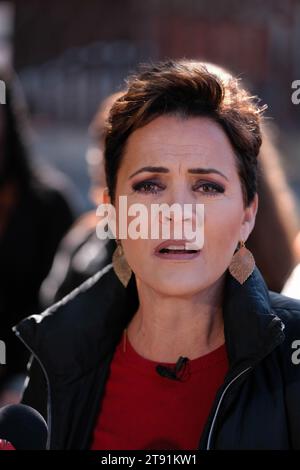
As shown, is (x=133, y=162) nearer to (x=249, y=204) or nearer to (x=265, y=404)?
(x=249, y=204)

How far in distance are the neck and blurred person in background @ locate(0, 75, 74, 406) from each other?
61.0 inches

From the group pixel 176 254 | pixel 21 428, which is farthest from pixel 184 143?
pixel 21 428

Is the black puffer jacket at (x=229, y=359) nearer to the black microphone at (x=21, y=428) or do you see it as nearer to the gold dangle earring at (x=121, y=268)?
the gold dangle earring at (x=121, y=268)

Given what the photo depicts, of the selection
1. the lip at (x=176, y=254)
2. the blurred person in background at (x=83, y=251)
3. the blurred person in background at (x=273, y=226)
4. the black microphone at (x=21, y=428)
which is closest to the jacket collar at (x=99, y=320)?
the lip at (x=176, y=254)

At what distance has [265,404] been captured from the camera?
1.74 meters

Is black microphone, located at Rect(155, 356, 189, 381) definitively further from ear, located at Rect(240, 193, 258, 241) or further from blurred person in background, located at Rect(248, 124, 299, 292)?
blurred person in background, located at Rect(248, 124, 299, 292)

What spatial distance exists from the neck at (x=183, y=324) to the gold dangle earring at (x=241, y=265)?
0.04 meters

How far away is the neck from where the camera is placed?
190 cm

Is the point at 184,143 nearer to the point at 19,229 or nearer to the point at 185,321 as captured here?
the point at 185,321

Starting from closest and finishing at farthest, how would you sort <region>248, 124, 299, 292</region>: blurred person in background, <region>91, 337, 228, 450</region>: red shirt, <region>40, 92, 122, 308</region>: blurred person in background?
<region>91, 337, 228, 450</region>: red shirt, <region>248, 124, 299, 292</region>: blurred person in background, <region>40, 92, 122, 308</region>: blurred person in background

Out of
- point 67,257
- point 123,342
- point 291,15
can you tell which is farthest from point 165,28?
point 123,342

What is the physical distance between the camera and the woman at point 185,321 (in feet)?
5.79

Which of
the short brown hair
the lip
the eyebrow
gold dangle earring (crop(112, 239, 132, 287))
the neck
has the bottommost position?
the neck

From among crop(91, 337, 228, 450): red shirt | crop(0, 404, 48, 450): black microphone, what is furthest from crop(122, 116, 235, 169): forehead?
crop(0, 404, 48, 450): black microphone
